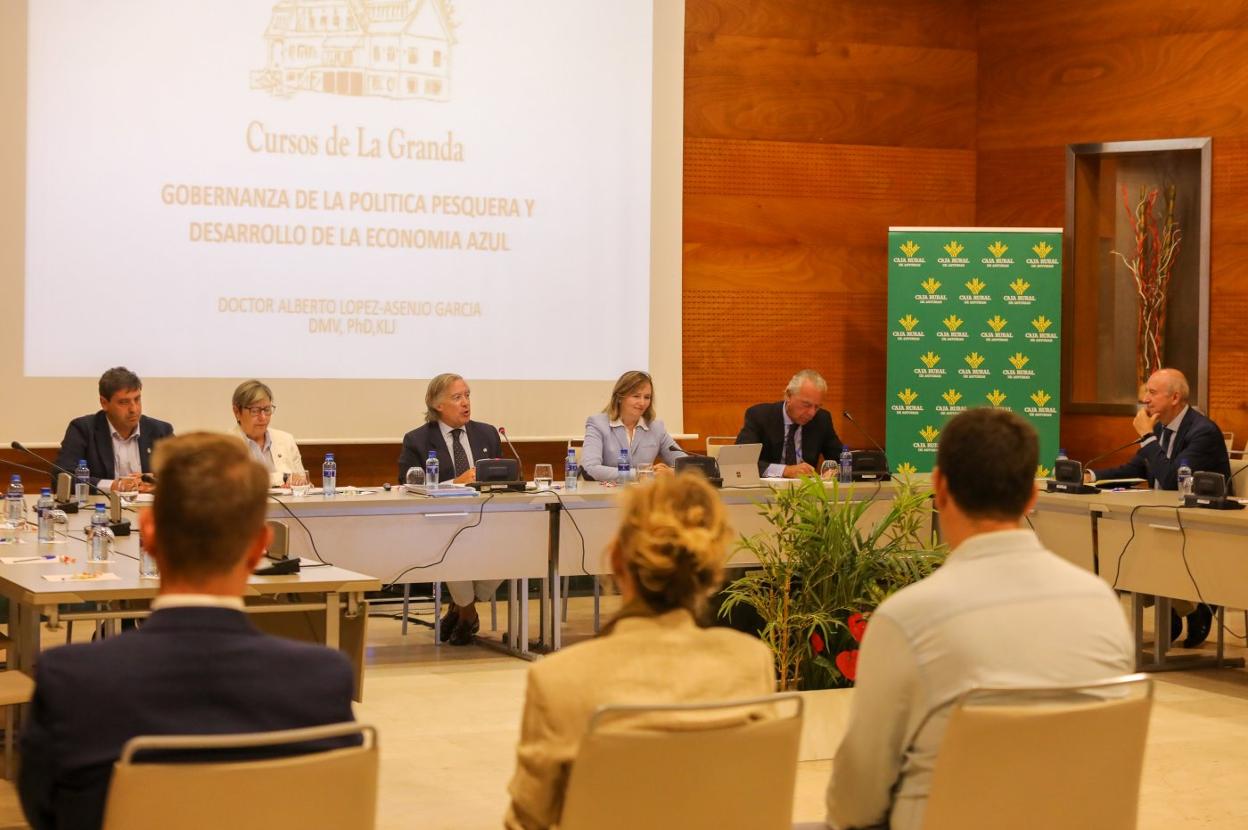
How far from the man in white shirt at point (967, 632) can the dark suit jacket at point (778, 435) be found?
5.07 meters

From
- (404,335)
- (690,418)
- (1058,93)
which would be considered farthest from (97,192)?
(1058,93)

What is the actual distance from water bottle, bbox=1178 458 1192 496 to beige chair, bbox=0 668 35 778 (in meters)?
4.51

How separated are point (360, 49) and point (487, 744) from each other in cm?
401

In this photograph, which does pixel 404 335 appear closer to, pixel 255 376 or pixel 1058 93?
pixel 255 376

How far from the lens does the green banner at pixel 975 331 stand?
8297mm

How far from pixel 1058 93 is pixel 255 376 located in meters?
4.97

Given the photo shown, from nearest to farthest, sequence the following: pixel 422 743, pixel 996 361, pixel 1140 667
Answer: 1. pixel 422 743
2. pixel 1140 667
3. pixel 996 361

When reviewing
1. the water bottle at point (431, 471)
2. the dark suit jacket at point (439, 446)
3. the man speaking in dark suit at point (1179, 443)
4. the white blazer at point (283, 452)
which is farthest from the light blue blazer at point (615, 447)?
the man speaking in dark suit at point (1179, 443)

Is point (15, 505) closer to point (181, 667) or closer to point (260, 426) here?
point (260, 426)

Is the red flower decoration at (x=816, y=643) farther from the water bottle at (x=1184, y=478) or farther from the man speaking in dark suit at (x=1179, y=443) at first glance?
the man speaking in dark suit at (x=1179, y=443)

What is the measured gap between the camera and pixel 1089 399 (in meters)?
8.66

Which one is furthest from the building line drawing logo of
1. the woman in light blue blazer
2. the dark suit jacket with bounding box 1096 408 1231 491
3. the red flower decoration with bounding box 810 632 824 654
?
the red flower decoration with bounding box 810 632 824 654

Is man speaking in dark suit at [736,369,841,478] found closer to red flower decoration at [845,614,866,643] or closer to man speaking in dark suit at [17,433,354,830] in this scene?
red flower decoration at [845,614,866,643]

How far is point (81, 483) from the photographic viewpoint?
577cm
